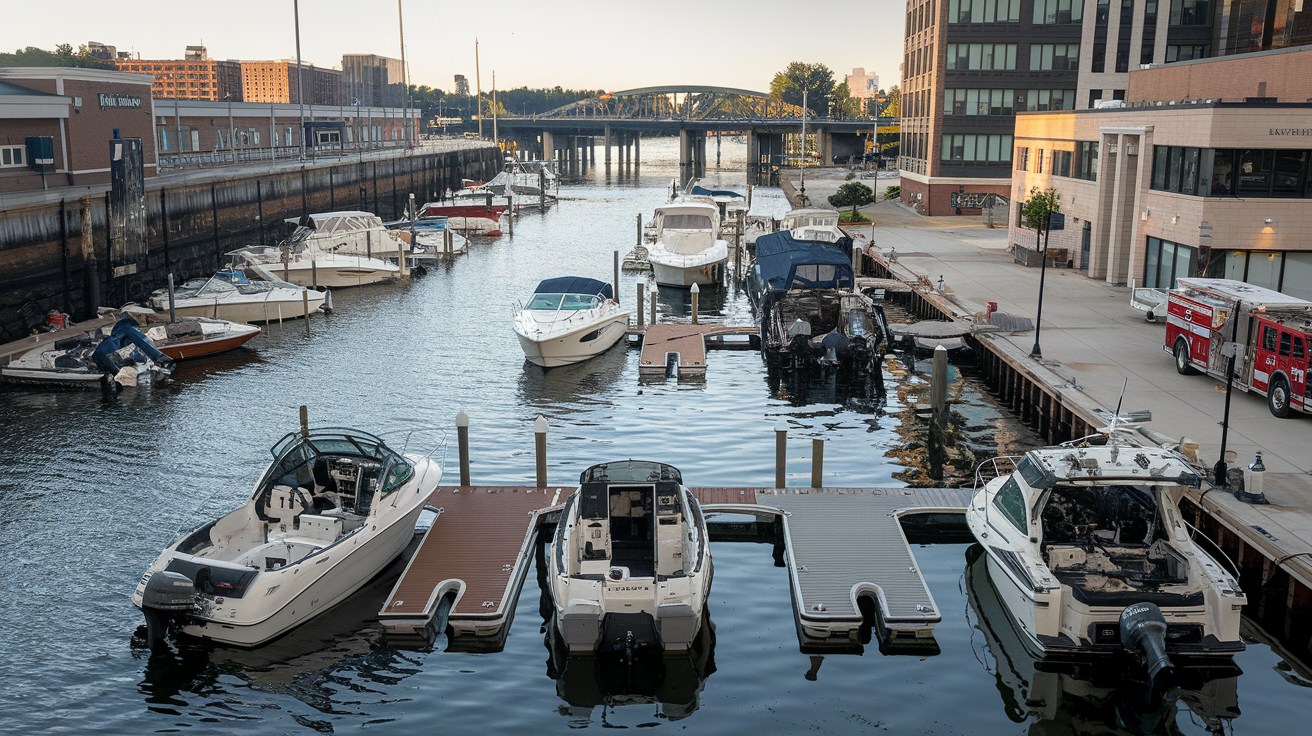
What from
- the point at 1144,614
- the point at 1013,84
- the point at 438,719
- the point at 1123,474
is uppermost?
the point at 1013,84

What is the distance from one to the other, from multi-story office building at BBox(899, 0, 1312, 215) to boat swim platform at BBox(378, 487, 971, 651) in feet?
160

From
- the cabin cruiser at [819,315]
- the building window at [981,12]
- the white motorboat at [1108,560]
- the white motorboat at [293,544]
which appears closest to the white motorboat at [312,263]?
the cabin cruiser at [819,315]

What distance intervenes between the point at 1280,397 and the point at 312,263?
36.5 m

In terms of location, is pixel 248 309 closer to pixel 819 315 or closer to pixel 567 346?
pixel 567 346

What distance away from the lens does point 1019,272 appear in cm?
4222

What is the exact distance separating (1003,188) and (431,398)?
4768 cm

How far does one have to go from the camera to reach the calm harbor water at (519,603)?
43.7 feet

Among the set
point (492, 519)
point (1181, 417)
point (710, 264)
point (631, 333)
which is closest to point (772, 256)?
point (631, 333)

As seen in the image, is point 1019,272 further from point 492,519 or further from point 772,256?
point 492,519

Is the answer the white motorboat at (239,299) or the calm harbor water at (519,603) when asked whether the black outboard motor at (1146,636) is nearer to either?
the calm harbor water at (519,603)

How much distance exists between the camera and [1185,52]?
58938 mm

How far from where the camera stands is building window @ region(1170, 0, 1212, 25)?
57.8 metres

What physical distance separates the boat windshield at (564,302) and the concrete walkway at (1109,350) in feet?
39.9

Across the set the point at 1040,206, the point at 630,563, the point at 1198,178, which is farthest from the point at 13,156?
the point at 1198,178
